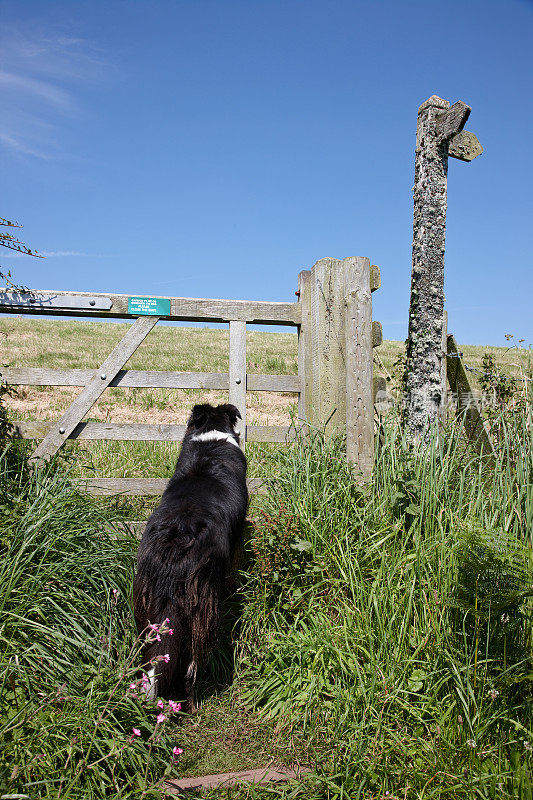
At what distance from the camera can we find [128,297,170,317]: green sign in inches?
180

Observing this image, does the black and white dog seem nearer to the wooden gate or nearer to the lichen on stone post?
the wooden gate

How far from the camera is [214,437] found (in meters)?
4.04

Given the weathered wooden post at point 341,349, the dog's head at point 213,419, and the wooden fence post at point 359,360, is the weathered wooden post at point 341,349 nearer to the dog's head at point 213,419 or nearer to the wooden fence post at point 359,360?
the wooden fence post at point 359,360

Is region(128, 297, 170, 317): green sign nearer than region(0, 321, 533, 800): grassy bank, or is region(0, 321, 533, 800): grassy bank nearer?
region(0, 321, 533, 800): grassy bank

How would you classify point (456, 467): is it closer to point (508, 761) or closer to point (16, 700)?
point (508, 761)

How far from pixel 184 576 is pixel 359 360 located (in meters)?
2.18

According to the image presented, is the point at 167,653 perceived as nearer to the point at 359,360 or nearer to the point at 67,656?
the point at 67,656

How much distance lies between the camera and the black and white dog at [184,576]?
2.88 metres

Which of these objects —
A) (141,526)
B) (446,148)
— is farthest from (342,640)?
(446,148)

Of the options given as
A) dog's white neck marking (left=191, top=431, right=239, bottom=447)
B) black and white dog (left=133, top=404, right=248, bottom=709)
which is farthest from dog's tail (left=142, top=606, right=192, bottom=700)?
dog's white neck marking (left=191, top=431, right=239, bottom=447)

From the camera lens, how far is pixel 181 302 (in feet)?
15.2

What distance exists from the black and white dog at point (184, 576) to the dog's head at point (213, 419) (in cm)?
77

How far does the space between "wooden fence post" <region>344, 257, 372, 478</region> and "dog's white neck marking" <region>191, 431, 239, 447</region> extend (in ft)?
3.00

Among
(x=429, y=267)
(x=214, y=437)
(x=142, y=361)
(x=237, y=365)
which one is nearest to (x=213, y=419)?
(x=214, y=437)
